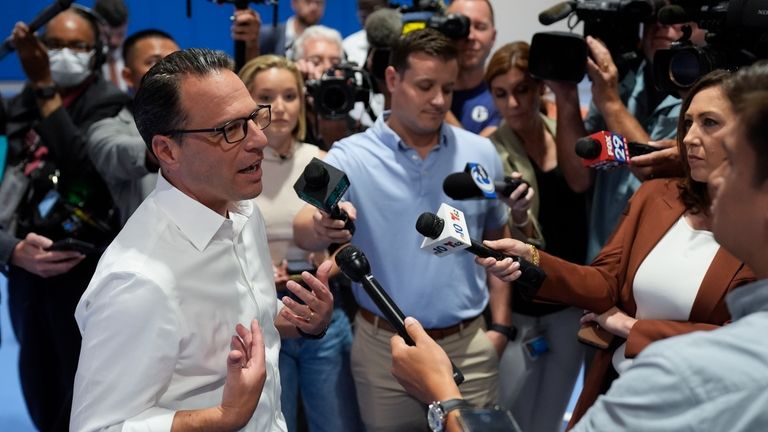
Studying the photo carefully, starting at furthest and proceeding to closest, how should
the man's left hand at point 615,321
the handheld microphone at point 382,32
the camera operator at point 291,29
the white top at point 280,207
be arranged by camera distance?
the camera operator at point 291,29
the handheld microphone at point 382,32
the white top at point 280,207
the man's left hand at point 615,321

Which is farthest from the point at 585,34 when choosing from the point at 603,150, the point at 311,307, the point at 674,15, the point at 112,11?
the point at 112,11

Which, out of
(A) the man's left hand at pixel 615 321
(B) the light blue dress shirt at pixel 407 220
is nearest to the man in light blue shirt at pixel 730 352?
(A) the man's left hand at pixel 615 321

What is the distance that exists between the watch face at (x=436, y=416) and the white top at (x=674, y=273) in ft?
2.09

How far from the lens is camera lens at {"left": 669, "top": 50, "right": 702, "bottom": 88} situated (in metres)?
2.46

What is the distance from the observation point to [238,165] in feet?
5.99

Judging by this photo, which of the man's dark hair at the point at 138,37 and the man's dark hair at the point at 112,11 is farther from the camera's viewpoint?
the man's dark hair at the point at 112,11

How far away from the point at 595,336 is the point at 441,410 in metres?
0.82

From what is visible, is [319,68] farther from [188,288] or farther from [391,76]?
[188,288]

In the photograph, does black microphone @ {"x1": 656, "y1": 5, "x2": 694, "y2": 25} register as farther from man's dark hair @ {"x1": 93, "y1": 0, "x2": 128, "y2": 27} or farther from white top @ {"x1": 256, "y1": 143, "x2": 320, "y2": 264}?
man's dark hair @ {"x1": 93, "y1": 0, "x2": 128, "y2": 27}

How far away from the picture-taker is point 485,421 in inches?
60.0

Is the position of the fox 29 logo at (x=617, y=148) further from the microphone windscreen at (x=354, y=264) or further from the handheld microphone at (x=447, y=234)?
the microphone windscreen at (x=354, y=264)

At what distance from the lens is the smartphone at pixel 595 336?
2.25 m

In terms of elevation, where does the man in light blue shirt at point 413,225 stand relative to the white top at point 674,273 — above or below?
below

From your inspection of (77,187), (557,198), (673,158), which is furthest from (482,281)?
(77,187)
